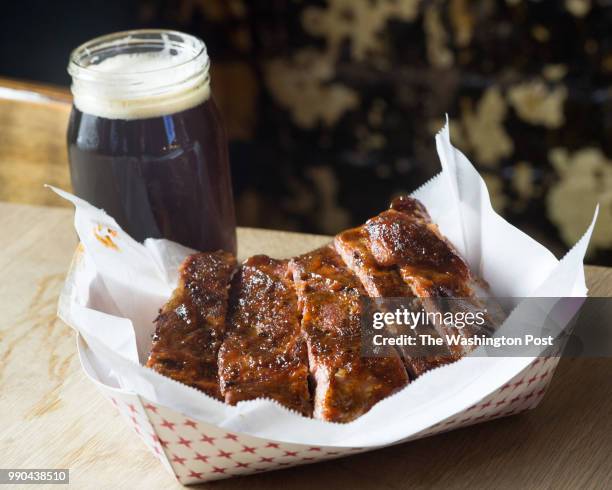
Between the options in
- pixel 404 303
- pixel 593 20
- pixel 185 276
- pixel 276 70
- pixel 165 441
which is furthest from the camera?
pixel 276 70

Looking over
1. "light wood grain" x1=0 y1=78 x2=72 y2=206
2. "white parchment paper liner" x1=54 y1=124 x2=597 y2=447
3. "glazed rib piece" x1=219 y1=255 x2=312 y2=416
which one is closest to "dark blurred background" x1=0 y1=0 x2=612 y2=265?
"light wood grain" x1=0 y1=78 x2=72 y2=206

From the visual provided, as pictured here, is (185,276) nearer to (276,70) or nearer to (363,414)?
(363,414)

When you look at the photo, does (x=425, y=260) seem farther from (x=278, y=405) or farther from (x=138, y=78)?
(x=138, y=78)

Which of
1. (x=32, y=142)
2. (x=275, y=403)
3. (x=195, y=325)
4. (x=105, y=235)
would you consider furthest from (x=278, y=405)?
(x=32, y=142)

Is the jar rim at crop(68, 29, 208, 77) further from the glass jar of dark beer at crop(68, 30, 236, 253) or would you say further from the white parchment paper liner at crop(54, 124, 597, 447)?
the white parchment paper liner at crop(54, 124, 597, 447)

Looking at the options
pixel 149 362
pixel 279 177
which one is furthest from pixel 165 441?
pixel 279 177
